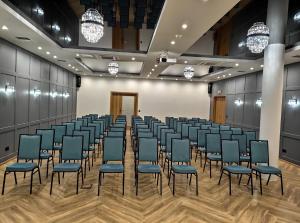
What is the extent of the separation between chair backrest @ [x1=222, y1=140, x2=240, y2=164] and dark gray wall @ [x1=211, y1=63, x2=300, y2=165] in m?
3.75

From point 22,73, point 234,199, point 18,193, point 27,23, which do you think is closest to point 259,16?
point 234,199

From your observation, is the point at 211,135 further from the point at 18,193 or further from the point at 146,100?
the point at 146,100

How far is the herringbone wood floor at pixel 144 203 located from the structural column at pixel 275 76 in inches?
47.6

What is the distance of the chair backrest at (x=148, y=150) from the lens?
489cm

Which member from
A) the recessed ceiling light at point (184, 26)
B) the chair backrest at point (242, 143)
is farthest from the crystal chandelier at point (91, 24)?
the chair backrest at point (242, 143)

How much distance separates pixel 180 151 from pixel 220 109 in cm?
1088

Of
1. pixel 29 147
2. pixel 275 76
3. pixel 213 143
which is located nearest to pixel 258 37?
pixel 275 76

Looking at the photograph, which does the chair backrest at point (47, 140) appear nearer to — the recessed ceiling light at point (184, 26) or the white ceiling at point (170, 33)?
the white ceiling at point (170, 33)

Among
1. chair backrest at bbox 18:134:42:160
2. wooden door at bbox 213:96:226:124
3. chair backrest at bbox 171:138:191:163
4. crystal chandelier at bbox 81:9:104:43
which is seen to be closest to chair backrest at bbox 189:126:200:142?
chair backrest at bbox 171:138:191:163

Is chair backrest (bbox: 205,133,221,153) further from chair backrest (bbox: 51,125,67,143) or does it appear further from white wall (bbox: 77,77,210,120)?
white wall (bbox: 77,77,210,120)

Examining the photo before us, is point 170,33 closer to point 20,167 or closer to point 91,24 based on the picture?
point 91,24

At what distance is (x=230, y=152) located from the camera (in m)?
5.18

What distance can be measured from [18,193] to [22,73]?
4450mm

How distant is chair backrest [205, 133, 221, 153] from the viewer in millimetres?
6109
